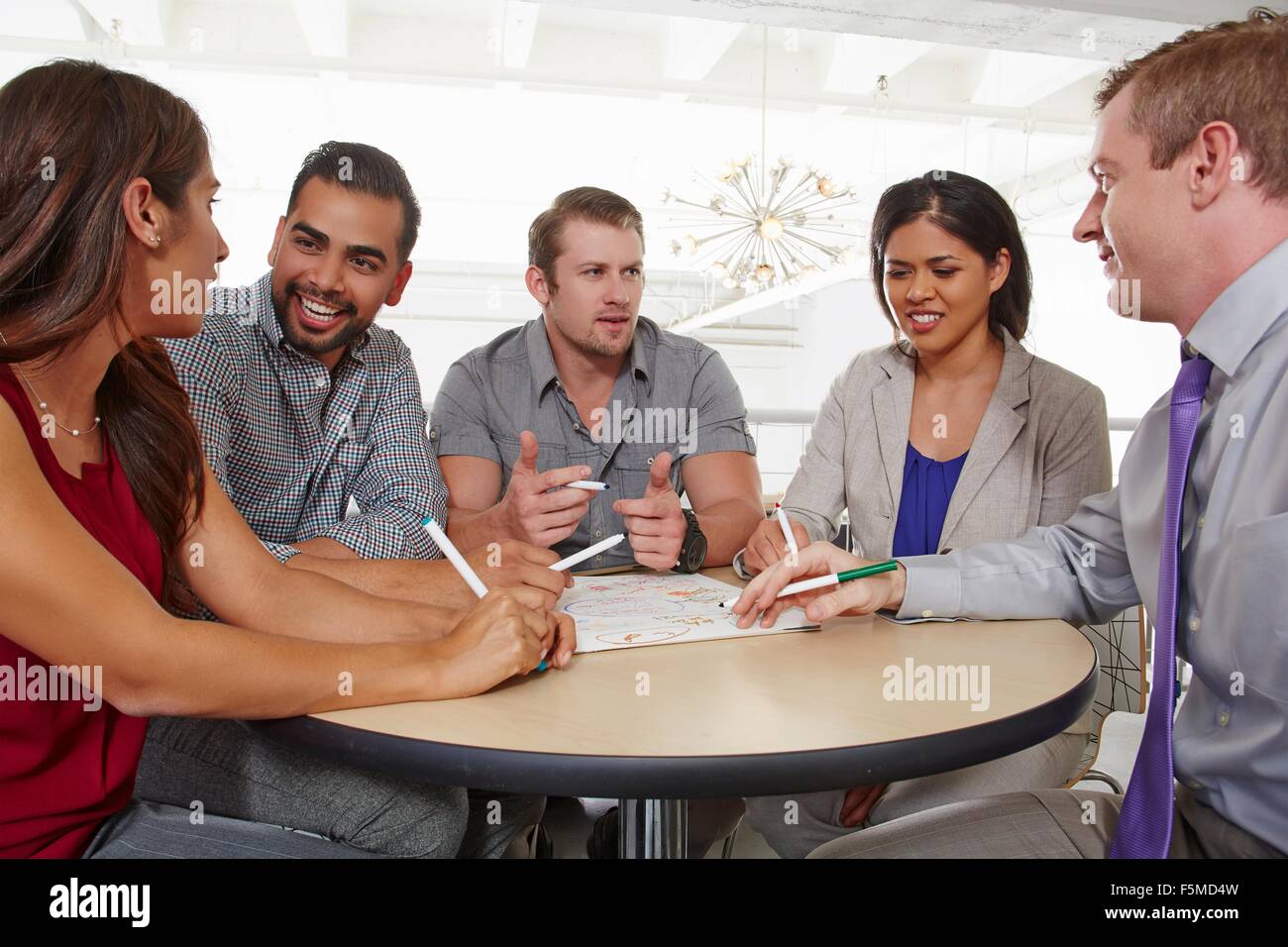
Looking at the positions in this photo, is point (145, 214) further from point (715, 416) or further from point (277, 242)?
point (715, 416)

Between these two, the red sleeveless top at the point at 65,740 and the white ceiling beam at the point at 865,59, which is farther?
the white ceiling beam at the point at 865,59

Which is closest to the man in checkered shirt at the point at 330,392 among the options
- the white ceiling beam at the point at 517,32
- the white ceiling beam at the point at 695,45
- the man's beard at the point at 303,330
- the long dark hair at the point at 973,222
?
the man's beard at the point at 303,330

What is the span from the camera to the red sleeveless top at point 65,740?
3.34ft

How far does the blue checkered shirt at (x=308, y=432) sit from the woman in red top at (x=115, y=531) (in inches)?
20.6

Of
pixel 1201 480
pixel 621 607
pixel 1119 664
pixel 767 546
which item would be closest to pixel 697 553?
pixel 767 546

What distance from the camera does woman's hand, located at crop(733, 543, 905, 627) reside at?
1.33 meters

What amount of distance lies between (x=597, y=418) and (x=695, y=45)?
541cm

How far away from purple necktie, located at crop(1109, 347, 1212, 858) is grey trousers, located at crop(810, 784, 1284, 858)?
0.14 ft

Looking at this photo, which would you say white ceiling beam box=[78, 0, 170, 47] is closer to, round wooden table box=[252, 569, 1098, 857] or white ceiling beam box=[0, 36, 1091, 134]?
white ceiling beam box=[0, 36, 1091, 134]

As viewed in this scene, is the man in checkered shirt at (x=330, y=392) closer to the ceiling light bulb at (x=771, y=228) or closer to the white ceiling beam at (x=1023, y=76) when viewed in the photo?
the ceiling light bulb at (x=771, y=228)

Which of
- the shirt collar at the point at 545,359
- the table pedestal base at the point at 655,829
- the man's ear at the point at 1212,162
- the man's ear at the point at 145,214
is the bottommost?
the table pedestal base at the point at 655,829

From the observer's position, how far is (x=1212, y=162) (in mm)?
1152
